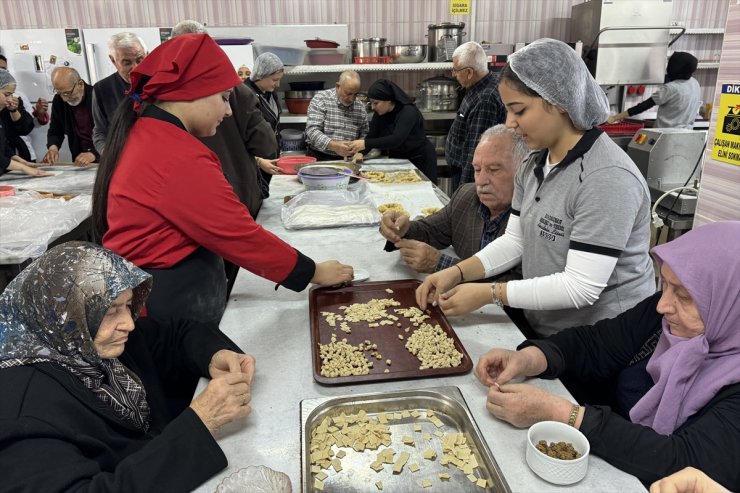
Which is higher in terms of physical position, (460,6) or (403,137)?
(460,6)

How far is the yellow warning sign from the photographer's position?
7.23 ft

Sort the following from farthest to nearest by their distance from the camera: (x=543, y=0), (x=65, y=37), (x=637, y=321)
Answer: (x=543, y=0), (x=65, y=37), (x=637, y=321)

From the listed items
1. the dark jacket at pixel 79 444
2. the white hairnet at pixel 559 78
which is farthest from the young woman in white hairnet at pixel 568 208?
the dark jacket at pixel 79 444

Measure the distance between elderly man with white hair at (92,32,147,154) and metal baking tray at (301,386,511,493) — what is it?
2.76 meters

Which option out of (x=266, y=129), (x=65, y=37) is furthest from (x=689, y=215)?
(x=65, y=37)

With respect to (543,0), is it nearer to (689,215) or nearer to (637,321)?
(689,215)

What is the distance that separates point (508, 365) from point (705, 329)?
432mm

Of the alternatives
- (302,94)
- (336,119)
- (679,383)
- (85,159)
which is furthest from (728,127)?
(85,159)

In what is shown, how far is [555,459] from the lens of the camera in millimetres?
973

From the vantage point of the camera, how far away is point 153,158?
1.58m

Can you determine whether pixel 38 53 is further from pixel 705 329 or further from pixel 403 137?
pixel 705 329

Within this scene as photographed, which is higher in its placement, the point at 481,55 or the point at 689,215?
the point at 481,55

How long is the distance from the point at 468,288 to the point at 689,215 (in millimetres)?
2708

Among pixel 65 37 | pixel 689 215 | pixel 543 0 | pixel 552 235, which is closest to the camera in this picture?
pixel 552 235
